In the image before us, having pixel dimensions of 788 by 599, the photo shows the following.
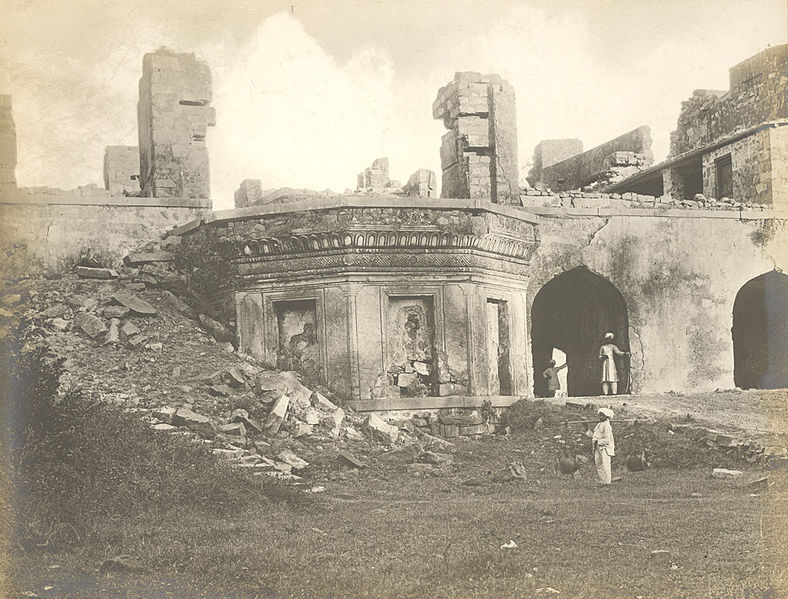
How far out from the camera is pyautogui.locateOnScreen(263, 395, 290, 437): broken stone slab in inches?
434

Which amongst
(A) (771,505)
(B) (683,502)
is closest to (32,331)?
(B) (683,502)

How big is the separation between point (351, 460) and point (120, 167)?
55.4ft

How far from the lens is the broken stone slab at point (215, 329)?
13.8 metres

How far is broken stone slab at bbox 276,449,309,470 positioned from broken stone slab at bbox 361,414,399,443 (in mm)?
1539

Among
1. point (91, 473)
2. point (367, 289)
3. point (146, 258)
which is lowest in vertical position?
point (91, 473)

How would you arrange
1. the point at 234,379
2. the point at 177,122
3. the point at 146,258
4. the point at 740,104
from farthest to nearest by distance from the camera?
the point at 740,104, the point at 177,122, the point at 146,258, the point at 234,379

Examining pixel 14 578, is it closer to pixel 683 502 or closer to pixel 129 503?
pixel 129 503

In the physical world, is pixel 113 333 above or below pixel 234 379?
above

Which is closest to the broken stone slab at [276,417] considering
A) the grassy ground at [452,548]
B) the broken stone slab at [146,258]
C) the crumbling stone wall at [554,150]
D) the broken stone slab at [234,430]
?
the broken stone slab at [234,430]

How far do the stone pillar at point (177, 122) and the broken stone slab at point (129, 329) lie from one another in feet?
15.1

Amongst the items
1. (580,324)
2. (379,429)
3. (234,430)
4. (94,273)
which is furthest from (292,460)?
(580,324)

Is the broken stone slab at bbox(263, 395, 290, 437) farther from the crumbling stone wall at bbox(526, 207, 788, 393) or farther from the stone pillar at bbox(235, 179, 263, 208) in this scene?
the stone pillar at bbox(235, 179, 263, 208)

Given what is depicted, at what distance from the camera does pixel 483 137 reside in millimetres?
18016

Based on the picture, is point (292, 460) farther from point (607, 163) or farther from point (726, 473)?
point (607, 163)
